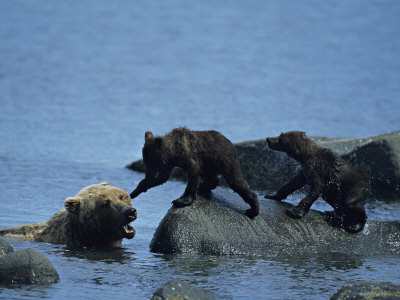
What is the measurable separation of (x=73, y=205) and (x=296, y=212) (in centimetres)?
241

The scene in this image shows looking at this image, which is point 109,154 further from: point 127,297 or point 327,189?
point 127,297

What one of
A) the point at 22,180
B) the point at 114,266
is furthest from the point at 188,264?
the point at 22,180

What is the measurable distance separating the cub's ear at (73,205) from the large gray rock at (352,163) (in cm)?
511

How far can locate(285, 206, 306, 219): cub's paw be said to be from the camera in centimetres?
915

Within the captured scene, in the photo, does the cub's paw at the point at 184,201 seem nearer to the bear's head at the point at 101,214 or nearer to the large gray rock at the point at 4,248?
the bear's head at the point at 101,214

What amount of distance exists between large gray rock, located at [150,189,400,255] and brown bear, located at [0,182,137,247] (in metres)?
0.42

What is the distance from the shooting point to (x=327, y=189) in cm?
938

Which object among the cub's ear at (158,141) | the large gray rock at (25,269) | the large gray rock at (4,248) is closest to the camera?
the large gray rock at (25,269)

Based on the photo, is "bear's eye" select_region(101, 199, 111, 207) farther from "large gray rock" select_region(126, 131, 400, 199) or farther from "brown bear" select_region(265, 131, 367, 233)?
"large gray rock" select_region(126, 131, 400, 199)

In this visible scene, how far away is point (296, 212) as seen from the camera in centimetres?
916

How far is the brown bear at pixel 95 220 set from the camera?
9.10 m

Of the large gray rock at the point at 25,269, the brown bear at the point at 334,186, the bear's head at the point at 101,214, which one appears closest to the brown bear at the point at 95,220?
the bear's head at the point at 101,214

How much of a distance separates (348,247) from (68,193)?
509 centimetres

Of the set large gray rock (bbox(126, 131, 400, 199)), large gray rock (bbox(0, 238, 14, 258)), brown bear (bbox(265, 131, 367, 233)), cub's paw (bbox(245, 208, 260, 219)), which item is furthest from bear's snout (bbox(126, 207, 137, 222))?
large gray rock (bbox(126, 131, 400, 199))
